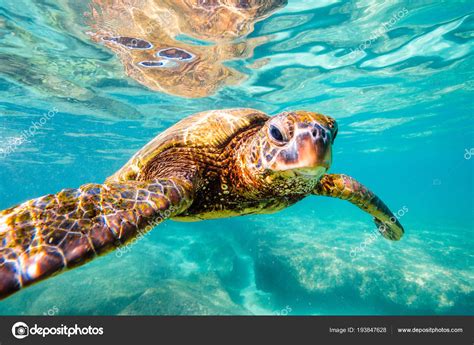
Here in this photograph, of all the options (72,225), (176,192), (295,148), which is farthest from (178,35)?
(72,225)

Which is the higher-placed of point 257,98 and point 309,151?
point 257,98

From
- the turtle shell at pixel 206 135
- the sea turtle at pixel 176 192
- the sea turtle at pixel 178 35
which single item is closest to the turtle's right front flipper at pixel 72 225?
the sea turtle at pixel 176 192

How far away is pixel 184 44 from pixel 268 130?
1076 cm

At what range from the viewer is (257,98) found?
19.8m

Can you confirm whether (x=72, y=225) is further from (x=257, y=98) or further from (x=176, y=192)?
(x=257, y=98)

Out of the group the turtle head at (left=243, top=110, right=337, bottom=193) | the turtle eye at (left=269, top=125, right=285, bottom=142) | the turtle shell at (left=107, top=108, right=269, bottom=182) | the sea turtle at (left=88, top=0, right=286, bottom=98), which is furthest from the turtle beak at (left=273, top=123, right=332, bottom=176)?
the sea turtle at (left=88, top=0, right=286, bottom=98)

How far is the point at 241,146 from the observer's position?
146 inches

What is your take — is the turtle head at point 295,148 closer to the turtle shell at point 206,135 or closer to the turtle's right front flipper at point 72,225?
the turtle's right front flipper at point 72,225

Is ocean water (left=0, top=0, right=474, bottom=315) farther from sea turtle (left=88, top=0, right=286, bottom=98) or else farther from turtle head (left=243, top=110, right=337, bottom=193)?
turtle head (left=243, top=110, right=337, bottom=193)

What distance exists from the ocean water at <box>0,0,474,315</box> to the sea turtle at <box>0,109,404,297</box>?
25.2ft

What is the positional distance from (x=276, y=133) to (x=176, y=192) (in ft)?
3.76

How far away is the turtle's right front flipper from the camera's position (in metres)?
1.87

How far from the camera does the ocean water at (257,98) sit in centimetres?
1071
